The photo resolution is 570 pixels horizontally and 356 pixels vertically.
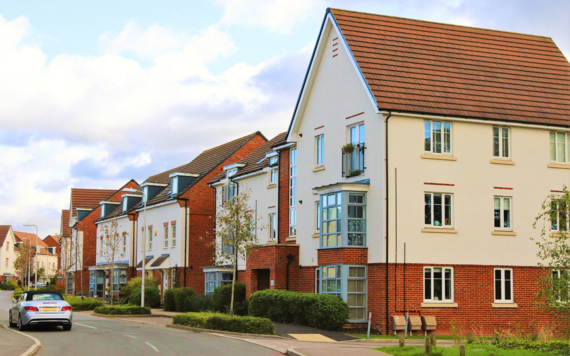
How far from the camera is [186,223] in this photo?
4728cm

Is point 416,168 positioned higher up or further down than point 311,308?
higher up

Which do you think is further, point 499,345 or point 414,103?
point 414,103

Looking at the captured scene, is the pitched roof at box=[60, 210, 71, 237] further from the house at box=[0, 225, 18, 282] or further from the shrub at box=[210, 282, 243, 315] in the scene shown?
the shrub at box=[210, 282, 243, 315]

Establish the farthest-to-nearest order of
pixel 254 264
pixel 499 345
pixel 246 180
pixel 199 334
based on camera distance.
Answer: pixel 246 180, pixel 254 264, pixel 199 334, pixel 499 345

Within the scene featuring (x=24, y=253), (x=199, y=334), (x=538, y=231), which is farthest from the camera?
Result: (x=24, y=253)

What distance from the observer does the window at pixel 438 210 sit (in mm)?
27641

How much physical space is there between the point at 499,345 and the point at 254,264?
17.5 meters

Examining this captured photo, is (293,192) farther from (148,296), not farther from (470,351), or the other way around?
Result: (470,351)

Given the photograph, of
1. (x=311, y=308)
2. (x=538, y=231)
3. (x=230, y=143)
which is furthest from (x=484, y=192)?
(x=230, y=143)

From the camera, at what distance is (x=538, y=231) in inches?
1147

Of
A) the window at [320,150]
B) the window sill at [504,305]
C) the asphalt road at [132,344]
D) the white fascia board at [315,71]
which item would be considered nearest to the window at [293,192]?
the white fascia board at [315,71]

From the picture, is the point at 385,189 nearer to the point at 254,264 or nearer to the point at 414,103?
the point at 414,103

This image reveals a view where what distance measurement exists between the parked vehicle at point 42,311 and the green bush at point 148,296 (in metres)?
20.4

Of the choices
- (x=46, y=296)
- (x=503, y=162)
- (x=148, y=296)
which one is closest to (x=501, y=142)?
(x=503, y=162)
